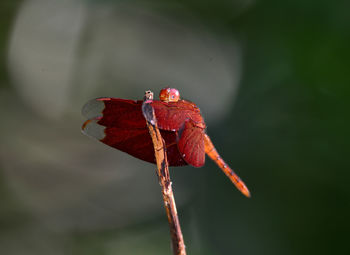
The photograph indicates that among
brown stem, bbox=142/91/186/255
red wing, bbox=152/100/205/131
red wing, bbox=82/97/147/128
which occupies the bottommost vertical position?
brown stem, bbox=142/91/186/255

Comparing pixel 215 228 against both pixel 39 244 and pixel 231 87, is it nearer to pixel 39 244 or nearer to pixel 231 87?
pixel 231 87

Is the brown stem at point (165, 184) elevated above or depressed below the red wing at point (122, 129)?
below

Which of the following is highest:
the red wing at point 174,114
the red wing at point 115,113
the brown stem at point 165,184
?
the red wing at point 115,113

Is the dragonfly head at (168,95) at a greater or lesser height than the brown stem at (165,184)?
greater

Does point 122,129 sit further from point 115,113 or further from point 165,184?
point 165,184

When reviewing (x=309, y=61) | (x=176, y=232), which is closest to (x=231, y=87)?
(x=309, y=61)

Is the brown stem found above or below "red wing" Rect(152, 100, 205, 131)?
below
